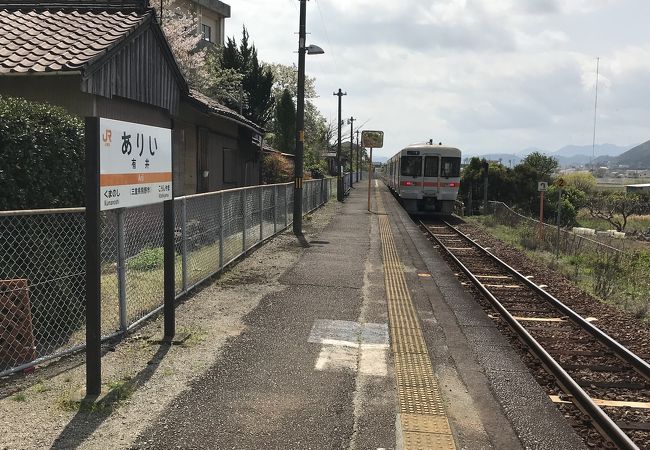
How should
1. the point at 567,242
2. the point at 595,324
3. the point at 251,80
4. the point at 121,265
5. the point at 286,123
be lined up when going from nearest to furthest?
the point at 121,265
the point at 595,324
the point at 567,242
the point at 251,80
the point at 286,123

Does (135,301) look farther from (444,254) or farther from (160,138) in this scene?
(444,254)

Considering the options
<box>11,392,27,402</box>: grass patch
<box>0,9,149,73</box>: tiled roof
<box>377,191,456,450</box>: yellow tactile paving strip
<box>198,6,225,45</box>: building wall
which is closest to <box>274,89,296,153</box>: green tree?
<box>198,6,225,45</box>: building wall

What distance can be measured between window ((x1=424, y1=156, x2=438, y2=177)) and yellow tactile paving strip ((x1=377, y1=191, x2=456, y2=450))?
1581 centimetres

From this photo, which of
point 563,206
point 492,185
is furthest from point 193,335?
point 492,185

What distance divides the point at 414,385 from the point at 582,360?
2.59m

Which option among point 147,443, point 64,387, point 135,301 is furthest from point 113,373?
point 135,301

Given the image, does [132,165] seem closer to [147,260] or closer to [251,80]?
[147,260]

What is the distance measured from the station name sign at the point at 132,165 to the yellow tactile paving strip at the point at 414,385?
259 cm

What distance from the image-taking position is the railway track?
4.52m

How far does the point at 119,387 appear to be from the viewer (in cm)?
420

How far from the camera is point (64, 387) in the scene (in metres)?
4.20

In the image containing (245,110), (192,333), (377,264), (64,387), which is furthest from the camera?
(245,110)

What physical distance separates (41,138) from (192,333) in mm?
2331

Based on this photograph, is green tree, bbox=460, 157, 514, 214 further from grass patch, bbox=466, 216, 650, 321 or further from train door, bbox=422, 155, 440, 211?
grass patch, bbox=466, 216, 650, 321
